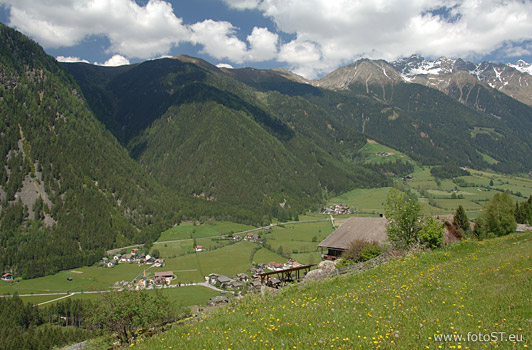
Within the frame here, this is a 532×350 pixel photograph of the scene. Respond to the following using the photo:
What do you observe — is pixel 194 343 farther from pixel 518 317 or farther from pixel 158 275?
pixel 158 275

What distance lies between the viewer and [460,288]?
15.4m

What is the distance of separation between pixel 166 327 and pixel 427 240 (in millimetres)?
28651

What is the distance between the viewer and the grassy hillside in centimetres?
1041

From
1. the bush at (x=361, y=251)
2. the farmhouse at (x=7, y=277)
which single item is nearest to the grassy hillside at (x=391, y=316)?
the bush at (x=361, y=251)

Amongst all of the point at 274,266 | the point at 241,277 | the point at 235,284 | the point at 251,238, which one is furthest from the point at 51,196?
the point at 274,266

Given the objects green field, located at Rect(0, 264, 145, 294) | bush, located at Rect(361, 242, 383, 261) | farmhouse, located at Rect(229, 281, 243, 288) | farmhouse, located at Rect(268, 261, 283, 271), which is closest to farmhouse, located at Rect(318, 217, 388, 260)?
bush, located at Rect(361, 242, 383, 261)

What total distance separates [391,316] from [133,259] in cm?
14101

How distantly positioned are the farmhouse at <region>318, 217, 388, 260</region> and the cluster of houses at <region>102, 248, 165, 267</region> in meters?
97.0

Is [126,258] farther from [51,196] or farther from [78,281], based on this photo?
[51,196]

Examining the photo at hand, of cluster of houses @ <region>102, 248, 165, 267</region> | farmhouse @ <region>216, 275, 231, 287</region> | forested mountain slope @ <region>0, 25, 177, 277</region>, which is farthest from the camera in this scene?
forested mountain slope @ <region>0, 25, 177, 277</region>

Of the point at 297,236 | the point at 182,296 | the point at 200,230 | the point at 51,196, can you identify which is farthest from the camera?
the point at 200,230

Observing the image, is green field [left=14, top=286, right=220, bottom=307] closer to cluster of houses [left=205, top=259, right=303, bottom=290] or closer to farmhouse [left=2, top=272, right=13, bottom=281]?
cluster of houses [left=205, top=259, right=303, bottom=290]

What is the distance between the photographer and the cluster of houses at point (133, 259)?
130 m

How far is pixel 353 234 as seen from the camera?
44.8 meters
